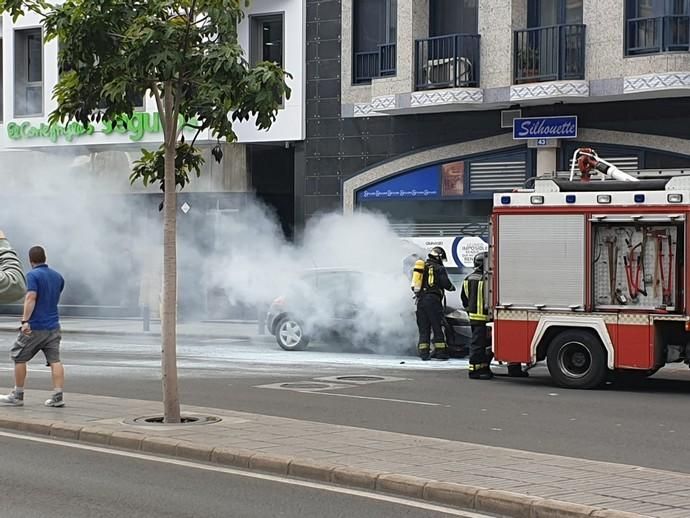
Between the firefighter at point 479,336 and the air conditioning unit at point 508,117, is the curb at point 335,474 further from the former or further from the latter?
the air conditioning unit at point 508,117

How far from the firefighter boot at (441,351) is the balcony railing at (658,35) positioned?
7869mm

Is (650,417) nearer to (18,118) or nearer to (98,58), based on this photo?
(98,58)

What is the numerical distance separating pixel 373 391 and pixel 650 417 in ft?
12.1

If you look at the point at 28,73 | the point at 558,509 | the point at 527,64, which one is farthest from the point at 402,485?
the point at 28,73

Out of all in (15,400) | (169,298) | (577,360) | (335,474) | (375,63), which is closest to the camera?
(335,474)

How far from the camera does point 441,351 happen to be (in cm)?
1912

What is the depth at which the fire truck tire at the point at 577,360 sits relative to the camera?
1528 cm

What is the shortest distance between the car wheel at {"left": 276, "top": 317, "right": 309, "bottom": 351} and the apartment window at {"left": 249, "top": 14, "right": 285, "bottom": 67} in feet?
32.6

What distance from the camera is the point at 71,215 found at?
3164cm

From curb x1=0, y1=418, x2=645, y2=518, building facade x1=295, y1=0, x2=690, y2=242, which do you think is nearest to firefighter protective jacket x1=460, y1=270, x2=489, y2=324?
curb x1=0, y1=418, x2=645, y2=518

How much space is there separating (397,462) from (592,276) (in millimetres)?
6910

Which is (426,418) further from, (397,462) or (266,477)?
(266,477)

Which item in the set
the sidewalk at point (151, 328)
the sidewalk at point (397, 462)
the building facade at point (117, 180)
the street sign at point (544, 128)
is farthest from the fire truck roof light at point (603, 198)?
the building facade at point (117, 180)

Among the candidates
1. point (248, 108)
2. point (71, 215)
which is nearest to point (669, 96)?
point (248, 108)
